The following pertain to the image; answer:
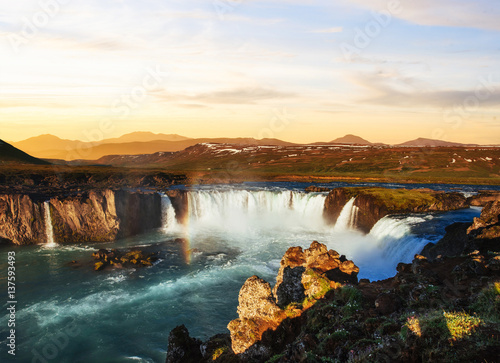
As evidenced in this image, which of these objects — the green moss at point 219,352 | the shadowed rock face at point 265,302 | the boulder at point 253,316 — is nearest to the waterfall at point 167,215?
the shadowed rock face at point 265,302

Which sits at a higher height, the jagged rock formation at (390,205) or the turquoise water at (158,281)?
the jagged rock formation at (390,205)

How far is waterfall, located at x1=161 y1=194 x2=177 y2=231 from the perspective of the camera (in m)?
59.6

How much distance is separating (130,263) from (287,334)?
31096mm

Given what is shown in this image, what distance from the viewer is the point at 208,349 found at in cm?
1564

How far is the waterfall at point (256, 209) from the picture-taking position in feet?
205

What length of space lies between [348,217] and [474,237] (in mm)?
29907

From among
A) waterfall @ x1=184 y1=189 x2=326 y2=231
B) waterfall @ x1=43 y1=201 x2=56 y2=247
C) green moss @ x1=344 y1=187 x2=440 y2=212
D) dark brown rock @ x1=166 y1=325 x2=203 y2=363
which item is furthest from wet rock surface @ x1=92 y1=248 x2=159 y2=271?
green moss @ x1=344 y1=187 x2=440 y2=212

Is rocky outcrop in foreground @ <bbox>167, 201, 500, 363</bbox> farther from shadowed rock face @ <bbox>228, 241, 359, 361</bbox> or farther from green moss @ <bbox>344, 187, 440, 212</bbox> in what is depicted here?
green moss @ <bbox>344, 187, 440, 212</bbox>

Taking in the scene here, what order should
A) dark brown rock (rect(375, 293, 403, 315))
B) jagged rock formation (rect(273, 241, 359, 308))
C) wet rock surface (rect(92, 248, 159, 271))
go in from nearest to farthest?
dark brown rock (rect(375, 293, 403, 315)) → jagged rock formation (rect(273, 241, 359, 308)) → wet rock surface (rect(92, 248, 159, 271))

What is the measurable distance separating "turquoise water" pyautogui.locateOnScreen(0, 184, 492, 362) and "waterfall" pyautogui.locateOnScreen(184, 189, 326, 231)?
9.76 ft

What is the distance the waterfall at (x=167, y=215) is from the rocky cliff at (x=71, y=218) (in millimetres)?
6917

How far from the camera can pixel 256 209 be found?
223 feet

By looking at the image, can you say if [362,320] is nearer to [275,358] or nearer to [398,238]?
[275,358]

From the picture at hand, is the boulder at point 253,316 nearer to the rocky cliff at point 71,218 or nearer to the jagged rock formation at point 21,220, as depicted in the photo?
the rocky cliff at point 71,218
